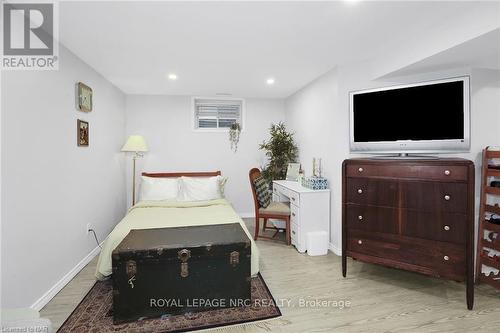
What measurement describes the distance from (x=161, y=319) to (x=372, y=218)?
2099 mm

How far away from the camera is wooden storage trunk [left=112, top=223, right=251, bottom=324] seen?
2.00 metres

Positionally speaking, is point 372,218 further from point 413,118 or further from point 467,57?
point 467,57

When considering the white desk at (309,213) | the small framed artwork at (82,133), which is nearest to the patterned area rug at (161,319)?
the white desk at (309,213)

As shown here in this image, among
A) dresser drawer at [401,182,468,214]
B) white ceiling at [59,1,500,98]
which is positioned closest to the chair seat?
dresser drawer at [401,182,468,214]

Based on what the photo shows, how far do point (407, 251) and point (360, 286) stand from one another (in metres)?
0.56

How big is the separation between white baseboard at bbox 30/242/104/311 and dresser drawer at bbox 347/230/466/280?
2.85m

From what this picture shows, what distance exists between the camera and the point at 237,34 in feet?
7.83

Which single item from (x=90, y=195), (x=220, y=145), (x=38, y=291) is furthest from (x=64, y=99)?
(x=220, y=145)

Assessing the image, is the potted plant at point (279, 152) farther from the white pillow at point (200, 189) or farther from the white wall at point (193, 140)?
the white pillow at point (200, 189)

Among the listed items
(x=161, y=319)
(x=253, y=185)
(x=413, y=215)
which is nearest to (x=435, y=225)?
(x=413, y=215)

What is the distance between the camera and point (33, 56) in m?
2.22

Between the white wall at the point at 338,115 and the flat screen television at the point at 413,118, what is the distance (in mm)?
305

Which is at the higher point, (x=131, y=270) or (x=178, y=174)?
(x=178, y=174)

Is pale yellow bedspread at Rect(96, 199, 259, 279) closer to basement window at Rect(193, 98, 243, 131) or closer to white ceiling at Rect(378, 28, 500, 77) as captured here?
basement window at Rect(193, 98, 243, 131)
